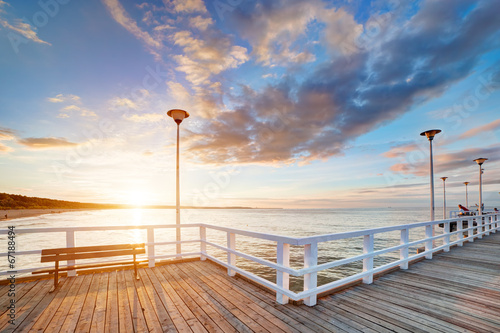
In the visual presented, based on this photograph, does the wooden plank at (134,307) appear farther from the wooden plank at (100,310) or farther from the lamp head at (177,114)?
the lamp head at (177,114)

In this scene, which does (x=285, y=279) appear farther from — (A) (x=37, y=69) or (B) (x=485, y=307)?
(A) (x=37, y=69)

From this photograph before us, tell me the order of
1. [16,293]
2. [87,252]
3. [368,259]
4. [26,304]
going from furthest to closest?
[87,252] < [368,259] < [16,293] < [26,304]

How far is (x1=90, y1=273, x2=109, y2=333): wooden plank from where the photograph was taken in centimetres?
320

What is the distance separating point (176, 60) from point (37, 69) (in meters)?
5.12

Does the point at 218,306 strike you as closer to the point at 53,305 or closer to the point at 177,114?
the point at 53,305

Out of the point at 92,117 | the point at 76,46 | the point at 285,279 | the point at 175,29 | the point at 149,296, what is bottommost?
the point at 149,296

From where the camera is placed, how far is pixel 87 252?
5473 mm

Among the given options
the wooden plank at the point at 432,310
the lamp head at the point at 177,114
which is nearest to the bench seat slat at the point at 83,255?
the lamp head at the point at 177,114

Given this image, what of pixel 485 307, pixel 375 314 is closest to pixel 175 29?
pixel 375 314

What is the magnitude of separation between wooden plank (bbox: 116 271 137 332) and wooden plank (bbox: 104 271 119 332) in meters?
0.05

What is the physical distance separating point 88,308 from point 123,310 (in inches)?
26.3

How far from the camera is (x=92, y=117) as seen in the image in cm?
913

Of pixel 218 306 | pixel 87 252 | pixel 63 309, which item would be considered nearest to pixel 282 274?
pixel 218 306

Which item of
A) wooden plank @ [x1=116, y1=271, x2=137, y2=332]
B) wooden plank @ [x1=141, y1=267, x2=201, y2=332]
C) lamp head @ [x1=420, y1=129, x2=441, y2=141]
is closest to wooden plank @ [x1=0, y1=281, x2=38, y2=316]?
wooden plank @ [x1=116, y1=271, x2=137, y2=332]
